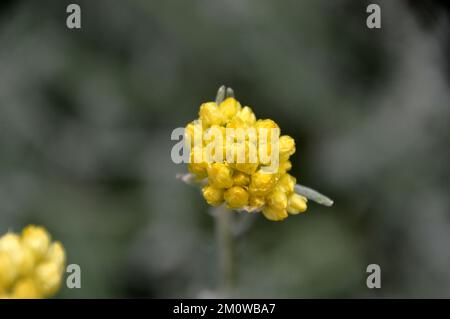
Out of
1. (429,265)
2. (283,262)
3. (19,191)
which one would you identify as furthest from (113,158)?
(429,265)

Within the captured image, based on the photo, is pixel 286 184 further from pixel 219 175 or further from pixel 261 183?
pixel 219 175

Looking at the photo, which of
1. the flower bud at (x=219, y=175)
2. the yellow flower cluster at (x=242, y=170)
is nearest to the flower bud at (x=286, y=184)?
the yellow flower cluster at (x=242, y=170)

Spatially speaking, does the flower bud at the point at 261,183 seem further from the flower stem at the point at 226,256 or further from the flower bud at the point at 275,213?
the flower stem at the point at 226,256

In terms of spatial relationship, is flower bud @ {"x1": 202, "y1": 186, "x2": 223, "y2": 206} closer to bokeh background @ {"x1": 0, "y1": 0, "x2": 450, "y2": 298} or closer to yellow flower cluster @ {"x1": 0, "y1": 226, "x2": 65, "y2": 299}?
yellow flower cluster @ {"x1": 0, "y1": 226, "x2": 65, "y2": 299}

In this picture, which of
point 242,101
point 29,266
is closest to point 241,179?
point 29,266

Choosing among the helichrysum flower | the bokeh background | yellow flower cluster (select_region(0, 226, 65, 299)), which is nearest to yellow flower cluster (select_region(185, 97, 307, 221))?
the helichrysum flower

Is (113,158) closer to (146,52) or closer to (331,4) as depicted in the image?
(146,52)
